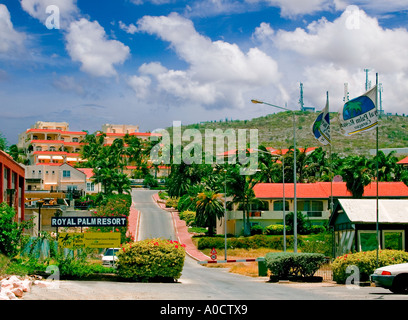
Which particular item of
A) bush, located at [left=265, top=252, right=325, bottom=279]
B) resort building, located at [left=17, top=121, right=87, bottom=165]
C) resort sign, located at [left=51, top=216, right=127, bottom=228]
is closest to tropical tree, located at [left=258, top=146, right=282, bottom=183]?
bush, located at [left=265, top=252, right=325, bottom=279]

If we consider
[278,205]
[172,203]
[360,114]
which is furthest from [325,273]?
[172,203]

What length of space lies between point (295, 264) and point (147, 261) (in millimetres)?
7845

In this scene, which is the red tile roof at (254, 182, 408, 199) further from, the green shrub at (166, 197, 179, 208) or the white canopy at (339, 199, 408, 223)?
the white canopy at (339, 199, 408, 223)

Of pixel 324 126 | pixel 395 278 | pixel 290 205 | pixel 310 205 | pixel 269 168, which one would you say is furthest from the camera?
pixel 269 168

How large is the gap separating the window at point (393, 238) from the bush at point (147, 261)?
1225 centimetres

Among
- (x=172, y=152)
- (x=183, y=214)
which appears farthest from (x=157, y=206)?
(x=172, y=152)

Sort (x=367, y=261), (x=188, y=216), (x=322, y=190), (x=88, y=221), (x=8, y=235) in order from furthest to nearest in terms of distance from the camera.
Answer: (x=188, y=216)
(x=322, y=190)
(x=88, y=221)
(x=8, y=235)
(x=367, y=261)

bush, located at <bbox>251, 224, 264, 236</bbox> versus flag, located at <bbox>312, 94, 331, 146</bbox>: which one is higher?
flag, located at <bbox>312, 94, 331, 146</bbox>

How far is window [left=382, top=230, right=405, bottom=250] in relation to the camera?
30609 mm

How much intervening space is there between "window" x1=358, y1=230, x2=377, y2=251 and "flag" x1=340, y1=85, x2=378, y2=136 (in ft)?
24.0

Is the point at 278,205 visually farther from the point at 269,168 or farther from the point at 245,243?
the point at 269,168

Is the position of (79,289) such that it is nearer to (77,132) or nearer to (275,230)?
(275,230)

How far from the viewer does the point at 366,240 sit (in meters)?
30.9

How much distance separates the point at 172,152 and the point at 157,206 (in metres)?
23.6
